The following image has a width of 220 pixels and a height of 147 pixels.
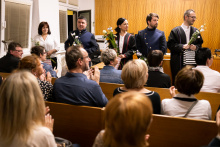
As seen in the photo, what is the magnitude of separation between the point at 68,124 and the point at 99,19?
6765 millimetres

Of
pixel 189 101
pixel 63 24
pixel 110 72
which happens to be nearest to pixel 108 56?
pixel 110 72

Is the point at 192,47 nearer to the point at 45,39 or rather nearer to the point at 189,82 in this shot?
the point at 189,82

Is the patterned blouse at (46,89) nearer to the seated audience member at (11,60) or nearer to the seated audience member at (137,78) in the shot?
the seated audience member at (137,78)

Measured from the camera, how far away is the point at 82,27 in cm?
493

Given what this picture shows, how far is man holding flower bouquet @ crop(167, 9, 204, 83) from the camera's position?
4.49 m

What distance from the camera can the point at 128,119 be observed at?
3.38 ft

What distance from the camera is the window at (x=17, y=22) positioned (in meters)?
5.28

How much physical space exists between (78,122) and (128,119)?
118 cm

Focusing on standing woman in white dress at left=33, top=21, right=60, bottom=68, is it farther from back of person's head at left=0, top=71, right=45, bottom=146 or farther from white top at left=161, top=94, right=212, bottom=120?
back of person's head at left=0, top=71, right=45, bottom=146

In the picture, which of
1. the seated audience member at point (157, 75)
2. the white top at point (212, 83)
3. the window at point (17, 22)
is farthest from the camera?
the window at point (17, 22)

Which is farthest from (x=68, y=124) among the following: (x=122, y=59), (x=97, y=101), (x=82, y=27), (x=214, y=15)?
(x=214, y=15)

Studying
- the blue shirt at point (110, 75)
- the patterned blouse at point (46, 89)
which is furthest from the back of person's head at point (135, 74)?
the blue shirt at point (110, 75)

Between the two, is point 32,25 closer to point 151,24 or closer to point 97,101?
point 151,24

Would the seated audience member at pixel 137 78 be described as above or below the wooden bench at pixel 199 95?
above
